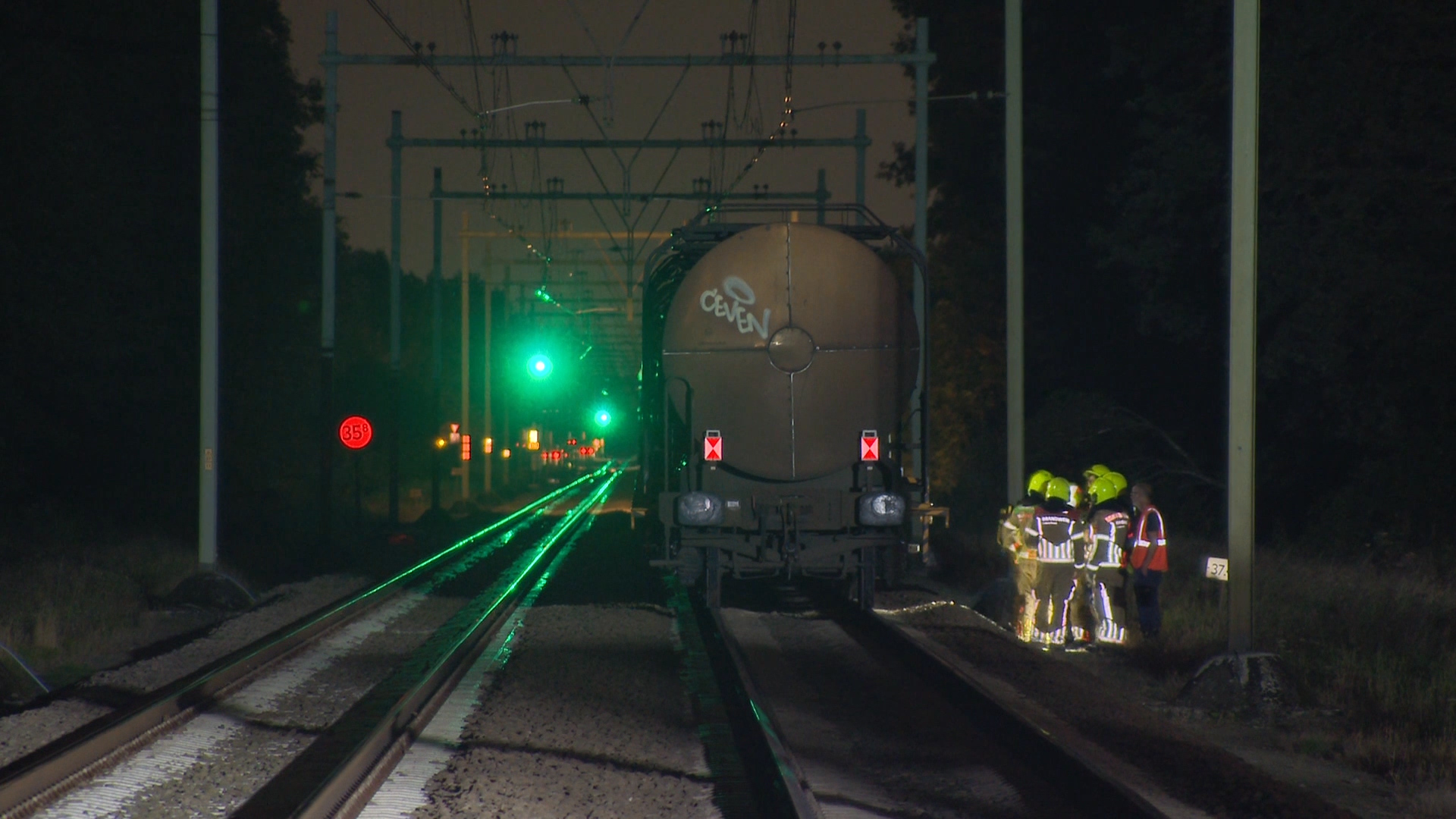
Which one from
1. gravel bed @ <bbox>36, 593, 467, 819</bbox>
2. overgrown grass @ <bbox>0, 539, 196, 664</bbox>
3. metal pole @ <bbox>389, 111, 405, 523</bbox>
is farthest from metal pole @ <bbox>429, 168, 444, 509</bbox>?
gravel bed @ <bbox>36, 593, 467, 819</bbox>

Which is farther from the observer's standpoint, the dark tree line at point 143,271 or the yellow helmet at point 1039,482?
the dark tree line at point 143,271

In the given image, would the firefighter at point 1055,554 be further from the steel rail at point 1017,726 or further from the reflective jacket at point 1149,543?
the steel rail at point 1017,726

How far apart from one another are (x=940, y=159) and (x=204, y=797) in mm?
32021

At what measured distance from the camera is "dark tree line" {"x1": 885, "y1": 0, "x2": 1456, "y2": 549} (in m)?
19.2

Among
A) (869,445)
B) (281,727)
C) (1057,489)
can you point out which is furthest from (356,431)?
(281,727)

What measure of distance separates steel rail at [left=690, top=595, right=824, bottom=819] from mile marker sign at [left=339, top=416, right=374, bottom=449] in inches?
493

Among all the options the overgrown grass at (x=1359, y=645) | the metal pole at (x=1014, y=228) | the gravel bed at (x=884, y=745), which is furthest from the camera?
the metal pole at (x=1014, y=228)

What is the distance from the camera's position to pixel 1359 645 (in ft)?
42.6

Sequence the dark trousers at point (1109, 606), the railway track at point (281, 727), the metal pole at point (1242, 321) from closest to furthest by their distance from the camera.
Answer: the railway track at point (281, 727) → the metal pole at point (1242, 321) → the dark trousers at point (1109, 606)

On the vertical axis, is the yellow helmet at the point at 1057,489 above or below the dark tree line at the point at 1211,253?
below

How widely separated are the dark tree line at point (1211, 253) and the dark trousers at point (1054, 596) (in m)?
8.32

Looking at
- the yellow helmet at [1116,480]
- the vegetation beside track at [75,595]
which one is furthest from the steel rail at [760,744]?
the vegetation beside track at [75,595]

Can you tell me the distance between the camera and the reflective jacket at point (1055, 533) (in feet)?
44.7

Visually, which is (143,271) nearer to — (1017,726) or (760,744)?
(760,744)
